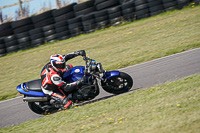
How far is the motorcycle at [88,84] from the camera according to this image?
6.46m

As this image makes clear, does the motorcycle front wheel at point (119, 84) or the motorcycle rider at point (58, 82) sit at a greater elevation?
Answer: the motorcycle rider at point (58, 82)

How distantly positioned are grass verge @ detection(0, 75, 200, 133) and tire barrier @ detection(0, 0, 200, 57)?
427 inches

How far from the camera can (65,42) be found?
1692cm

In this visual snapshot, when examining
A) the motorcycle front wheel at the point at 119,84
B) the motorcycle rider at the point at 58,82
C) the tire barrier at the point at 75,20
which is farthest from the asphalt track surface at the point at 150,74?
the tire barrier at the point at 75,20

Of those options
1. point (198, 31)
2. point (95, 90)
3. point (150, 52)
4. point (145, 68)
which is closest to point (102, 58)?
point (150, 52)

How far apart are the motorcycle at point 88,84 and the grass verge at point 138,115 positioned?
30cm

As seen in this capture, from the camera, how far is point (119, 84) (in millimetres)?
6688

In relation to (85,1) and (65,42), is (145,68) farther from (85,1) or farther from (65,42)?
(85,1)

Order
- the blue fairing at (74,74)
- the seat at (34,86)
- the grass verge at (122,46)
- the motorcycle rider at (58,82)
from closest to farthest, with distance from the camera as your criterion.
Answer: the motorcycle rider at (58,82)
the blue fairing at (74,74)
the seat at (34,86)
the grass verge at (122,46)

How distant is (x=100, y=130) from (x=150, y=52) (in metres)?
6.39

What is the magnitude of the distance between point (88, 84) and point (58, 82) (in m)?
0.73

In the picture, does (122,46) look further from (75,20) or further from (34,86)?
(34,86)

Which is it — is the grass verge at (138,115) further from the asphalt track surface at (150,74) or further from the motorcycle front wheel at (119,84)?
the asphalt track surface at (150,74)

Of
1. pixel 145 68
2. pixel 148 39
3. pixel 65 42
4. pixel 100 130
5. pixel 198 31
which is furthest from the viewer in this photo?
pixel 65 42
